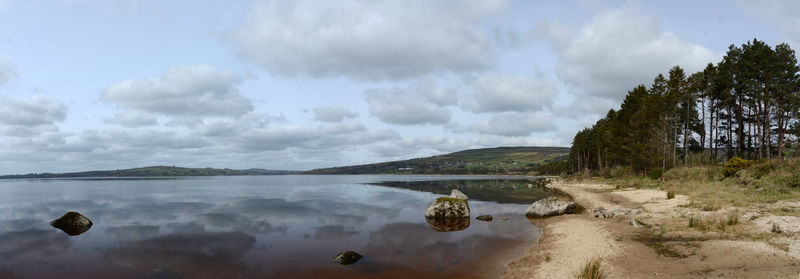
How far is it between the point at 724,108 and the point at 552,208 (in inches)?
1733

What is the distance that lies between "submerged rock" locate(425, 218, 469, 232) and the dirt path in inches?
226

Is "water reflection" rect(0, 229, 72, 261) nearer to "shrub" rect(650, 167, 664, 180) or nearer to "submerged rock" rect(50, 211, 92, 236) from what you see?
"submerged rock" rect(50, 211, 92, 236)

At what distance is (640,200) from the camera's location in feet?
99.1

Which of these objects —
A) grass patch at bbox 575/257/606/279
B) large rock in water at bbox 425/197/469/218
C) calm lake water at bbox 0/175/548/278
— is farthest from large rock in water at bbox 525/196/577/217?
grass patch at bbox 575/257/606/279

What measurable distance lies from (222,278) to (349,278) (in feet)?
16.3

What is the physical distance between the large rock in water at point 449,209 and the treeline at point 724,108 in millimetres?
37979

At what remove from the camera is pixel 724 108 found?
5128cm

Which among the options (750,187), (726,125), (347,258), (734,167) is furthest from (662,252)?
(726,125)

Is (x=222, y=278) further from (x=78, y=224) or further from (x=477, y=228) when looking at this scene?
(x=78, y=224)

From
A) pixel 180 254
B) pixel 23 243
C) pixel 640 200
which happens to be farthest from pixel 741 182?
pixel 23 243

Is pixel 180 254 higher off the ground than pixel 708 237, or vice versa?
pixel 708 237

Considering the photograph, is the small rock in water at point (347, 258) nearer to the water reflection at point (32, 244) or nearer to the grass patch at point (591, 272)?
the grass patch at point (591, 272)

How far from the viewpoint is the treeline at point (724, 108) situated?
4238 cm

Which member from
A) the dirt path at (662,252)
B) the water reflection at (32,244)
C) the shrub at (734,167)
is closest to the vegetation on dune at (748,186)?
the shrub at (734,167)
